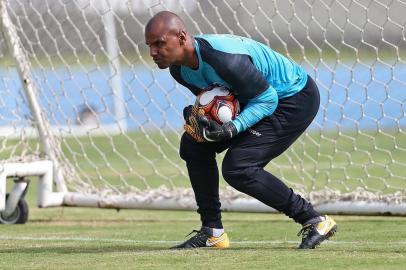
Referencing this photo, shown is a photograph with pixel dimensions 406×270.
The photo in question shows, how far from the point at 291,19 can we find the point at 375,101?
101 centimetres

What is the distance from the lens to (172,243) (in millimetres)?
7445

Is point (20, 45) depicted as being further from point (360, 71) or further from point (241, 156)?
point (241, 156)

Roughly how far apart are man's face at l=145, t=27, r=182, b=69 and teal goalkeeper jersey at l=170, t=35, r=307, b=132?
0.13m

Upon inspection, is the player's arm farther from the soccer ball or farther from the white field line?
the white field line

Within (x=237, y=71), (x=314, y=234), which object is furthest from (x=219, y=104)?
(x=314, y=234)

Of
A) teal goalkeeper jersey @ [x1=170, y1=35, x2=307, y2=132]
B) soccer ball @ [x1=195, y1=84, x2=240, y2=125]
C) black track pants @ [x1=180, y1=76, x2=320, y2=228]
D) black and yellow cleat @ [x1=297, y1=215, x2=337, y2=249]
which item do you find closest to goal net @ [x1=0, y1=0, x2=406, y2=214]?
black and yellow cleat @ [x1=297, y1=215, x2=337, y2=249]

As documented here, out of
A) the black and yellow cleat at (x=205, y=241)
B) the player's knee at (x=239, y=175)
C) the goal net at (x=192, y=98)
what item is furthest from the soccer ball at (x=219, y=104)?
the goal net at (x=192, y=98)

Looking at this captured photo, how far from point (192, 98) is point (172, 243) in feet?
9.45

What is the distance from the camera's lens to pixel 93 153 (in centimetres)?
1352

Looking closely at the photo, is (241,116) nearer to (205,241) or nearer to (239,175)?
(239,175)

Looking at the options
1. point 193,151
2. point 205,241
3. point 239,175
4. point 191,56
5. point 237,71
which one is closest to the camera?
point 237,71

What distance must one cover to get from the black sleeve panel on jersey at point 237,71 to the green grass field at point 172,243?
97cm

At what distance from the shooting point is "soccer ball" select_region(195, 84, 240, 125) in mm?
6379

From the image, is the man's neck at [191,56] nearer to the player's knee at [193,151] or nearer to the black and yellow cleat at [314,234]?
the player's knee at [193,151]
